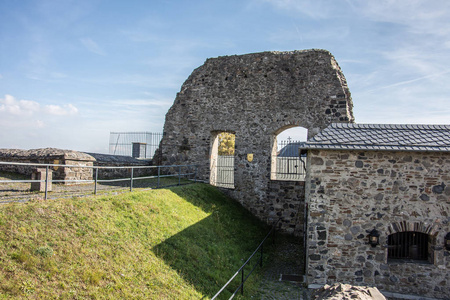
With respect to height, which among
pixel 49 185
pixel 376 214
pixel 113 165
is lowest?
pixel 376 214

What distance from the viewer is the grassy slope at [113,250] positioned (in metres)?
5.21

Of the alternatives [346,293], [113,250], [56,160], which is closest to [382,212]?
[346,293]

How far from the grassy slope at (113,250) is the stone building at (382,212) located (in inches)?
109

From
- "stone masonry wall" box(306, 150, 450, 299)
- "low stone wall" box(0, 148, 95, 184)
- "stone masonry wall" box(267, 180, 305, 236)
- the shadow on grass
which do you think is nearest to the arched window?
"stone masonry wall" box(306, 150, 450, 299)

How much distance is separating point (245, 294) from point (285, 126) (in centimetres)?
789

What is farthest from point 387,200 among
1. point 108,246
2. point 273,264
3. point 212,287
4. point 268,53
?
point 268,53

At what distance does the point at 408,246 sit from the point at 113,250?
289 inches

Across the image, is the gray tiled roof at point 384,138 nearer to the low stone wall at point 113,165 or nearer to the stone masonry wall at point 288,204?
the stone masonry wall at point 288,204

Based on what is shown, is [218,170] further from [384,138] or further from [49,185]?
[384,138]

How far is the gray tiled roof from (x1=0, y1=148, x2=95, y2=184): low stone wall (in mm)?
7680

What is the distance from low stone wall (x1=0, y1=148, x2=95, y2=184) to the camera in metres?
11.0

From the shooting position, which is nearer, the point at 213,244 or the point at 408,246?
the point at 408,246

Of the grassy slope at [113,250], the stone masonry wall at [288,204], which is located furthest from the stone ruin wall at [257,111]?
the grassy slope at [113,250]

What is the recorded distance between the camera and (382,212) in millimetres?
8555
